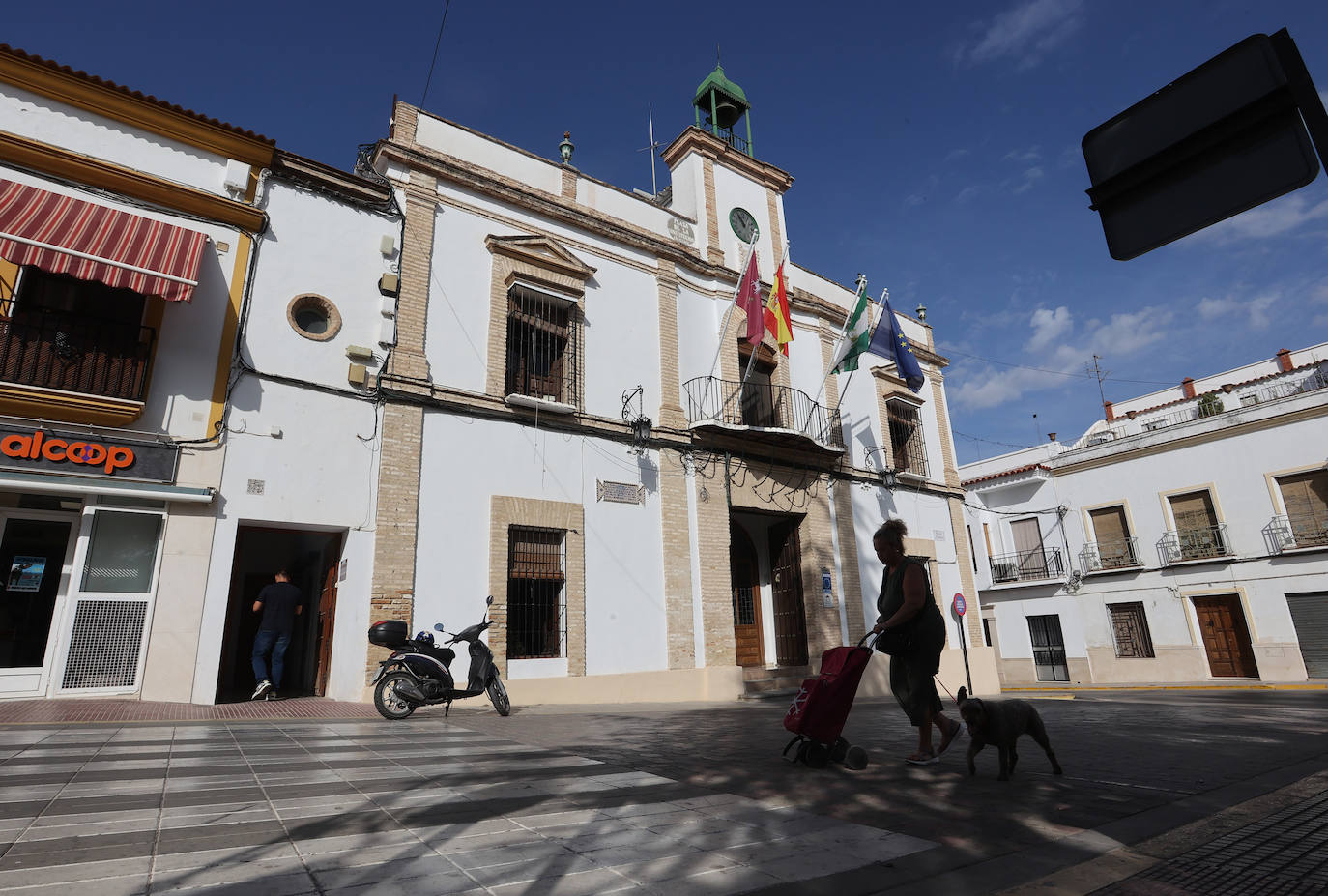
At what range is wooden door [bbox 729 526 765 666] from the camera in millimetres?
13953

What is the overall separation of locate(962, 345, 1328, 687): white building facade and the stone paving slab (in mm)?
22231

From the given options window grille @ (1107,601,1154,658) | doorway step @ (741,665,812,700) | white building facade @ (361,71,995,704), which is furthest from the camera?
window grille @ (1107,601,1154,658)

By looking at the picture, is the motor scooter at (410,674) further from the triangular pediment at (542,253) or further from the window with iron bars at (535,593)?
the triangular pediment at (542,253)

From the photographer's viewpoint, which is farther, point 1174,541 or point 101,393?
point 1174,541

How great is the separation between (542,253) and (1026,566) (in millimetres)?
21024

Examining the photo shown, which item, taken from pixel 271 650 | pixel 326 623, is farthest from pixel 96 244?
pixel 326 623

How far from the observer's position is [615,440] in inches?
463

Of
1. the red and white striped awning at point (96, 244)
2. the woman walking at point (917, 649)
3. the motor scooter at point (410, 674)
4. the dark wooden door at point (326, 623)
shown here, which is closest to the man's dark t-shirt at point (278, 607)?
the dark wooden door at point (326, 623)

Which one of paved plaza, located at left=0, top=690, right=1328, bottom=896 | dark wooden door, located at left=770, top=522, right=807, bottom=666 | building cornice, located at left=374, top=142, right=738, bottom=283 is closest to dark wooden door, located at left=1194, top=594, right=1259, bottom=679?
dark wooden door, located at left=770, top=522, right=807, bottom=666

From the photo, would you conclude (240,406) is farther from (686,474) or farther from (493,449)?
(686,474)

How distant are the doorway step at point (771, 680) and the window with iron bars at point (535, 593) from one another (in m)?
3.54

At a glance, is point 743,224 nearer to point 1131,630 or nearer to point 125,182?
point 125,182

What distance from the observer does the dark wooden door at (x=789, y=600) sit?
13875 mm

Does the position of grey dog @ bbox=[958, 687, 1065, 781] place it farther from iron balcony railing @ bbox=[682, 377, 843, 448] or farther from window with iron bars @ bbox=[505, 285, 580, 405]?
iron balcony railing @ bbox=[682, 377, 843, 448]
